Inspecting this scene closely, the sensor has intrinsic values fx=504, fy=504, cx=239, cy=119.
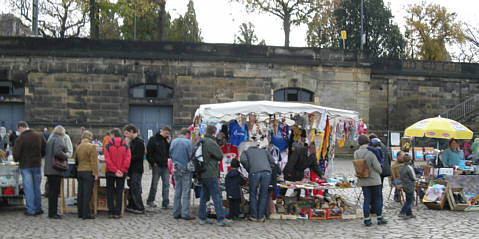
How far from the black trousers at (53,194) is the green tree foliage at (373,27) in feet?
126

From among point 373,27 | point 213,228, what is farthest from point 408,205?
point 373,27

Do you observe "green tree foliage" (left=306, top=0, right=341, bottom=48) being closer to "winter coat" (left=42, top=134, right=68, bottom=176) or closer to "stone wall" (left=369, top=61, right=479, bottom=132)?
"stone wall" (left=369, top=61, right=479, bottom=132)

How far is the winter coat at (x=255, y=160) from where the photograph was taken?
31.0 ft

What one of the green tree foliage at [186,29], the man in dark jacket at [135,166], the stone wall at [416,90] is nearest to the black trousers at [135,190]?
the man in dark jacket at [135,166]

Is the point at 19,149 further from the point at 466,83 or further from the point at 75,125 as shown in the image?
the point at 466,83

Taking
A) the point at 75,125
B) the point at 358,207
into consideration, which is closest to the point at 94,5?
the point at 75,125

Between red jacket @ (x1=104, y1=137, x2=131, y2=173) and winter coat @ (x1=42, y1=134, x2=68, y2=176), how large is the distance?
89 centimetres

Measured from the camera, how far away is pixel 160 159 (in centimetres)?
1075

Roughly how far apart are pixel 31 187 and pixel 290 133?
5.68 m

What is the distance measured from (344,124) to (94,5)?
19.6 metres

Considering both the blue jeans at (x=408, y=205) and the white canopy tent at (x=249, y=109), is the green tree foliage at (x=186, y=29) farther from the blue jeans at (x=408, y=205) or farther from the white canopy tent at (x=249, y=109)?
the blue jeans at (x=408, y=205)

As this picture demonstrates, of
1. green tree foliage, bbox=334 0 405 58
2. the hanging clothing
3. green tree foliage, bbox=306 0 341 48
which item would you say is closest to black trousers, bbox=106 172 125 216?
the hanging clothing

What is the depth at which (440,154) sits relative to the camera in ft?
40.9

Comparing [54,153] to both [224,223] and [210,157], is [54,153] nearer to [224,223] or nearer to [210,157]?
[210,157]
